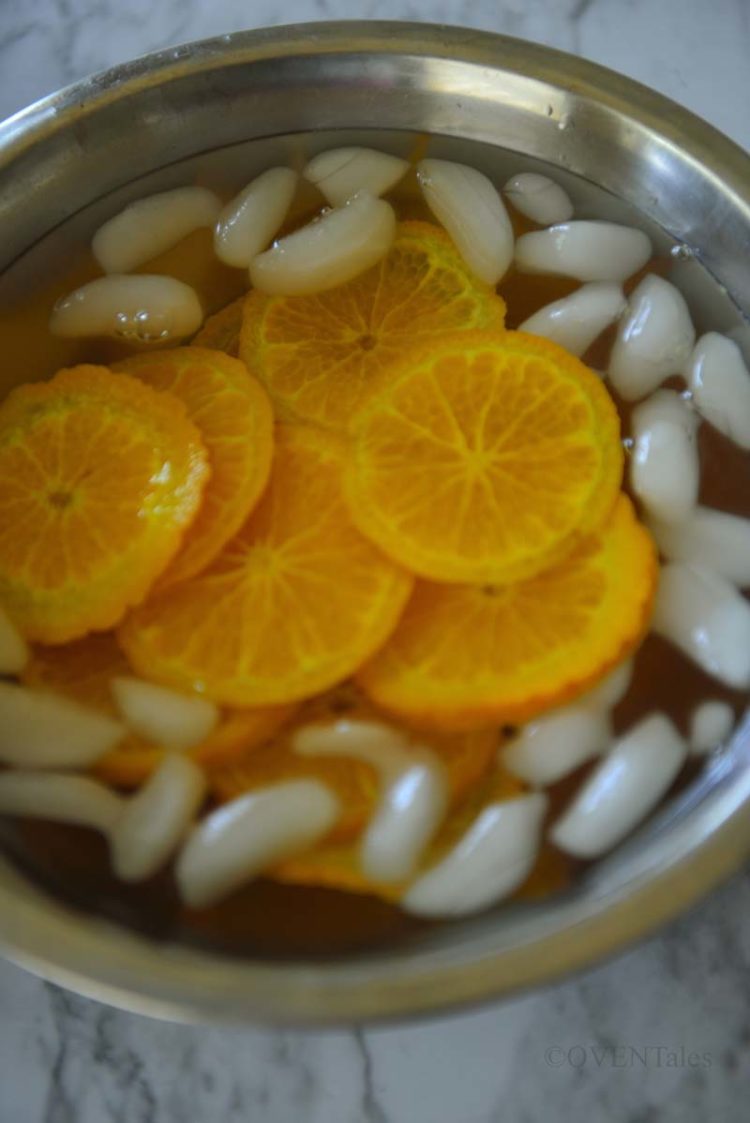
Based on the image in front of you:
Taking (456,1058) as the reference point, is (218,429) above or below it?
A: above

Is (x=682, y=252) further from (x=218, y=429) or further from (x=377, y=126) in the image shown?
(x=218, y=429)

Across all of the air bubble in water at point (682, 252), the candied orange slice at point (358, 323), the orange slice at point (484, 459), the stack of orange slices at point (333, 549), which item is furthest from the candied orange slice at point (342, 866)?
the air bubble in water at point (682, 252)

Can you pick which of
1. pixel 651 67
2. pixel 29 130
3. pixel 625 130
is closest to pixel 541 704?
pixel 625 130

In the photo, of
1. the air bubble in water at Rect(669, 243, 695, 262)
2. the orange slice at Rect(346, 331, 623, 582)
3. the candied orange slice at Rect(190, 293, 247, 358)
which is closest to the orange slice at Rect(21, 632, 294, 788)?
the orange slice at Rect(346, 331, 623, 582)

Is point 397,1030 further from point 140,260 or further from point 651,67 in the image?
point 651,67

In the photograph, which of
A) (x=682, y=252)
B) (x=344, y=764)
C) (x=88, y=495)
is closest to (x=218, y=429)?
(x=88, y=495)

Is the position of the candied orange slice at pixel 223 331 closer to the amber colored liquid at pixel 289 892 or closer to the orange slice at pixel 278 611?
the orange slice at pixel 278 611

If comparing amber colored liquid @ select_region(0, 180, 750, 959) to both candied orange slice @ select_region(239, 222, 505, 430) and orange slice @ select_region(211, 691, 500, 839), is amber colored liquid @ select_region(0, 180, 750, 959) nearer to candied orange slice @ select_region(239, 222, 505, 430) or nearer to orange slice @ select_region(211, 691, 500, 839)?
orange slice @ select_region(211, 691, 500, 839)
